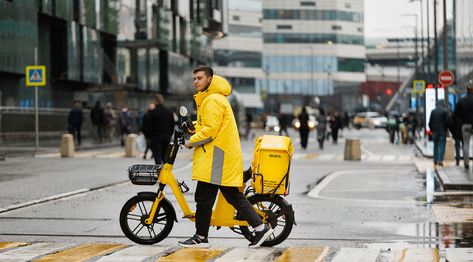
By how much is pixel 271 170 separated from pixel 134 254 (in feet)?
5.14

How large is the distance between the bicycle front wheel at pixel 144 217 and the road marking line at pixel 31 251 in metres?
0.65

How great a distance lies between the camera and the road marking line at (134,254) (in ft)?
30.9

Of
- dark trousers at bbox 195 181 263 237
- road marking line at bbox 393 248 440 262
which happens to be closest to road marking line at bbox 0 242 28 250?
dark trousers at bbox 195 181 263 237

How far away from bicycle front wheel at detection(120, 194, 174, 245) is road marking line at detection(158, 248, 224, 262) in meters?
0.46

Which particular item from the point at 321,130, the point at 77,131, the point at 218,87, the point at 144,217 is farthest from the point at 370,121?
the point at 218,87

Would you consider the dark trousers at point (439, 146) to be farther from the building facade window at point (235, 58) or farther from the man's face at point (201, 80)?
the building facade window at point (235, 58)

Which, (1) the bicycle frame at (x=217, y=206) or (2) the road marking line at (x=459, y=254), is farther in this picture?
(1) the bicycle frame at (x=217, y=206)

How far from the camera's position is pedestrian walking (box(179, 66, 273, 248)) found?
997 centimetres

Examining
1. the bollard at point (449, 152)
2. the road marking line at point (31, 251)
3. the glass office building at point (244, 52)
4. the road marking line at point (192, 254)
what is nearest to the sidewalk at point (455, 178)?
the bollard at point (449, 152)

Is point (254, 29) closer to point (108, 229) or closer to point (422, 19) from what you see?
point (422, 19)

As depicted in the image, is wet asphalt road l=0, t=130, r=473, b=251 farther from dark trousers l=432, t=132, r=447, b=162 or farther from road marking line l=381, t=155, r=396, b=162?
road marking line l=381, t=155, r=396, b=162

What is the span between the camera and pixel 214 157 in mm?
9961

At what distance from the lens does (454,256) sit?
966 cm

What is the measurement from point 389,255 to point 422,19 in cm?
6353
